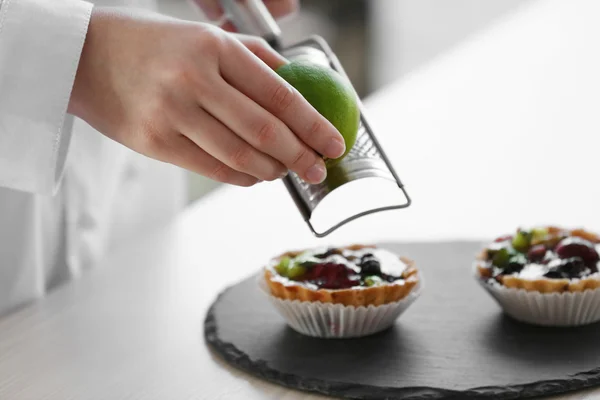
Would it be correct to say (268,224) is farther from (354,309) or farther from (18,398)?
(18,398)

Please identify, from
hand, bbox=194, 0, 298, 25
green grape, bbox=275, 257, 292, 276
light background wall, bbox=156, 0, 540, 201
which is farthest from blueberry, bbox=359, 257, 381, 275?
light background wall, bbox=156, 0, 540, 201

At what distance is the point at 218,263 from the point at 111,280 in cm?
20

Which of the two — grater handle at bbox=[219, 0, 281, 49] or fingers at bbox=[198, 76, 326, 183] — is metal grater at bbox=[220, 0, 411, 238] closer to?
grater handle at bbox=[219, 0, 281, 49]

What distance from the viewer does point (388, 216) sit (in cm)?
200

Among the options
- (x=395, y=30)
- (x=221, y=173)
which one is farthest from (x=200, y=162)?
(x=395, y=30)

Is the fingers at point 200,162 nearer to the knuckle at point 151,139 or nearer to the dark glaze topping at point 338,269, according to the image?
the knuckle at point 151,139

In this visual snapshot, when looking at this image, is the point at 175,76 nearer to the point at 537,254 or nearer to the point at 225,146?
the point at 225,146

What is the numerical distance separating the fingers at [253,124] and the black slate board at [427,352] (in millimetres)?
316

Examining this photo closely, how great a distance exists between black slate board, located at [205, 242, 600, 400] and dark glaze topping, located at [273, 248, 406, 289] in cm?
7

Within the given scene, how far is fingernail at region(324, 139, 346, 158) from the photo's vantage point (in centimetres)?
109

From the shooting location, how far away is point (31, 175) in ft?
4.06

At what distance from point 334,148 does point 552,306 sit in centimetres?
47

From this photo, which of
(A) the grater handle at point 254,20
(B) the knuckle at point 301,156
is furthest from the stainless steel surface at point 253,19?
(B) the knuckle at point 301,156

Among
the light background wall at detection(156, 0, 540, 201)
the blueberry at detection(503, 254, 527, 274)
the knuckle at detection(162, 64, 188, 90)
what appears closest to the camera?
the knuckle at detection(162, 64, 188, 90)
